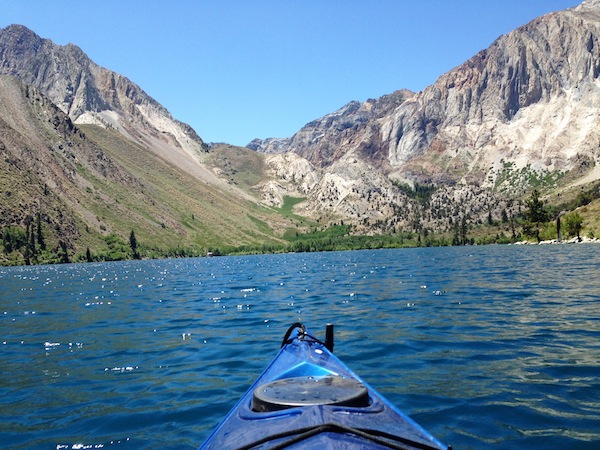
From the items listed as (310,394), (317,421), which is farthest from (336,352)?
(317,421)

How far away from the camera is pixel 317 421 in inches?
245

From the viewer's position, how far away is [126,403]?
14.1 meters

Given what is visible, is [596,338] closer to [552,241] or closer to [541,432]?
[541,432]

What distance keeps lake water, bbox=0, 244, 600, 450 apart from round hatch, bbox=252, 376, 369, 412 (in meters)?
3.82

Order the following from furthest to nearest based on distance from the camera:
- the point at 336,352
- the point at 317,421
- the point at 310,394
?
the point at 336,352 < the point at 310,394 < the point at 317,421

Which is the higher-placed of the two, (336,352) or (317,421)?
(317,421)

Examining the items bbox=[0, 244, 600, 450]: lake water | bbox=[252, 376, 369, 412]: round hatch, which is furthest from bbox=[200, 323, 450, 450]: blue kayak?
bbox=[0, 244, 600, 450]: lake water

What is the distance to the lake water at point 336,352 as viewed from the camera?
37.9 ft

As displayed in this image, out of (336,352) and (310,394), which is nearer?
(310,394)

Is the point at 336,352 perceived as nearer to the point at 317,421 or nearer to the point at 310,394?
the point at 310,394

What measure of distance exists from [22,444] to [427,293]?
108 ft

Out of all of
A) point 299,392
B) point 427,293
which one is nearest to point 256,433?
point 299,392

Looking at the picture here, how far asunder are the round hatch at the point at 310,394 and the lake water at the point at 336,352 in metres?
3.82

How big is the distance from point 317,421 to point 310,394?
4.49ft
